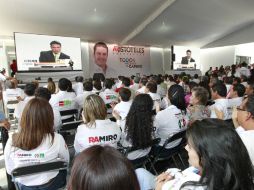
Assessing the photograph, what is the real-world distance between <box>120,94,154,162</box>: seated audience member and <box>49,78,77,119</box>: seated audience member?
6.93ft

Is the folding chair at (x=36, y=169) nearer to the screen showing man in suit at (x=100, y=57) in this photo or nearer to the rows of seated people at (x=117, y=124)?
the rows of seated people at (x=117, y=124)

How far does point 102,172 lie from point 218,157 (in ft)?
1.97

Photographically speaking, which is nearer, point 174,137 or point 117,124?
point 174,137

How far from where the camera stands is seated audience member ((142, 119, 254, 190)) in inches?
41.1

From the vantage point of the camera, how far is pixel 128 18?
10.5 m

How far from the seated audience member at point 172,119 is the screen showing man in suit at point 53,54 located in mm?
8061

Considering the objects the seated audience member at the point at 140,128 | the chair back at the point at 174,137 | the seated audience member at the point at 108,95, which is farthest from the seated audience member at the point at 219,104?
the seated audience member at the point at 108,95

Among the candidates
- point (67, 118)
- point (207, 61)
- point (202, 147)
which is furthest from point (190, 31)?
point (202, 147)

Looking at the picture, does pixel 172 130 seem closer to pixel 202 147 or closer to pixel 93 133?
pixel 93 133

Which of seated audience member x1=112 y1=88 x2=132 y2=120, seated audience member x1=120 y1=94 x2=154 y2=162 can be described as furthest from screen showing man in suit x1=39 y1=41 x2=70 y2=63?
seated audience member x1=120 y1=94 x2=154 y2=162

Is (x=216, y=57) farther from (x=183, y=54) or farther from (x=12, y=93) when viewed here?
(x=12, y=93)

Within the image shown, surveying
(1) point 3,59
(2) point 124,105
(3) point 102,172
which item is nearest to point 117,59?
(1) point 3,59

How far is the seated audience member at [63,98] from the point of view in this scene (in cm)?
442

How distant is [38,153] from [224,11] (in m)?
11.8
